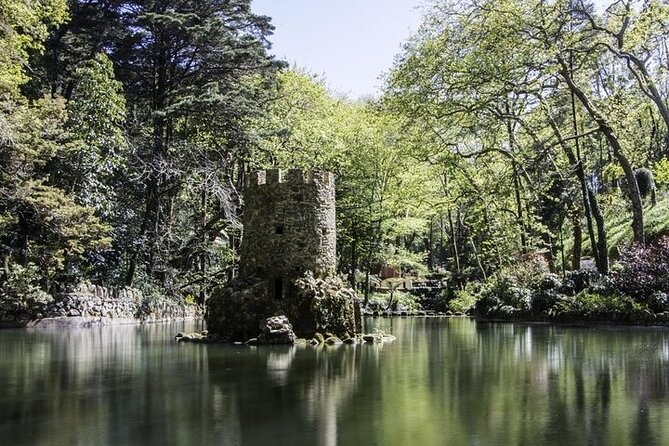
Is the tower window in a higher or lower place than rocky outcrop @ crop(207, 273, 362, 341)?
higher

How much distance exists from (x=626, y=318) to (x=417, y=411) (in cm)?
1585

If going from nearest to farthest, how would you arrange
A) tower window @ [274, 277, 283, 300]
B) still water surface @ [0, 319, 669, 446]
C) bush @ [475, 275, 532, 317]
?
still water surface @ [0, 319, 669, 446] < tower window @ [274, 277, 283, 300] < bush @ [475, 275, 532, 317]

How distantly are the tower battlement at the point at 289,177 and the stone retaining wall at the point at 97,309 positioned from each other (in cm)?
1017

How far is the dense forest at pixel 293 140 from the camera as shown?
23281 millimetres

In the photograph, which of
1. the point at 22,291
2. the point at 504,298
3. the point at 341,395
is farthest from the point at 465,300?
the point at 341,395

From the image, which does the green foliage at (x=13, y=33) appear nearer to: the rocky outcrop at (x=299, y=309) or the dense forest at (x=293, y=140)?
the dense forest at (x=293, y=140)

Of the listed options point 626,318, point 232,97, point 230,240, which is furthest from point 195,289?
point 626,318

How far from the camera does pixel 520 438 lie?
6.50 m

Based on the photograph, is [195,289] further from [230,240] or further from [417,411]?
[417,411]

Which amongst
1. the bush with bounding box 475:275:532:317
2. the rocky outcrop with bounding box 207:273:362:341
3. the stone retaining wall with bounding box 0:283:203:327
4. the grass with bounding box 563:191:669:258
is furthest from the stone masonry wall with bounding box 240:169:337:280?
the grass with bounding box 563:191:669:258

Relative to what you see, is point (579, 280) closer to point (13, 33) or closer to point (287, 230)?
point (287, 230)

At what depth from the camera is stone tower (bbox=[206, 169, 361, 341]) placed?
18.2 metres

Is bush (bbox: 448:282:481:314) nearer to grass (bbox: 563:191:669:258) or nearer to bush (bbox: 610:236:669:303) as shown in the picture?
grass (bbox: 563:191:669:258)

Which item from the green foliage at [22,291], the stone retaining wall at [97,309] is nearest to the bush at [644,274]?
the stone retaining wall at [97,309]
